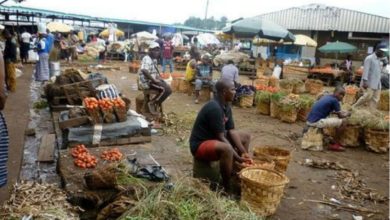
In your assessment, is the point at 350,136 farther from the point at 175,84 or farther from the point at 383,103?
the point at 175,84

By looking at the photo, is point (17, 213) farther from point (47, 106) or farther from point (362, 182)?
point (47, 106)

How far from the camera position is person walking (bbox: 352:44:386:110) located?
10148 mm

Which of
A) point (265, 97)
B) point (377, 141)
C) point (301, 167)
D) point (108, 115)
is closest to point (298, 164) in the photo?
point (301, 167)

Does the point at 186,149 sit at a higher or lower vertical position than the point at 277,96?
lower

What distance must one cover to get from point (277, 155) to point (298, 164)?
1162mm

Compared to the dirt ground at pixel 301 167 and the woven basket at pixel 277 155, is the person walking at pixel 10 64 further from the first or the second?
the woven basket at pixel 277 155

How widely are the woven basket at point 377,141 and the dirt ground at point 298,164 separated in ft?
0.50

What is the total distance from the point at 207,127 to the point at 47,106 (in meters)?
6.34

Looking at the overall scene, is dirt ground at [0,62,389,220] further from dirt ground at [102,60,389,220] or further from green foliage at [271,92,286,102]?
green foliage at [271,92,286,102]

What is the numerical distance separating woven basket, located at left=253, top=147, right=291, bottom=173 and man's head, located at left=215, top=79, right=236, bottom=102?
3.41 feet

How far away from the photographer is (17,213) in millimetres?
2869

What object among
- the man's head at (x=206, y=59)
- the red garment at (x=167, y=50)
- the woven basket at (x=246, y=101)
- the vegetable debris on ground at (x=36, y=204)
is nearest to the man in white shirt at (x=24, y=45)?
the red garment at (x=167, y=50)

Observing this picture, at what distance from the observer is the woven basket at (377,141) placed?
772 centimetres

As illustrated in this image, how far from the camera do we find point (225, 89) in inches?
191
